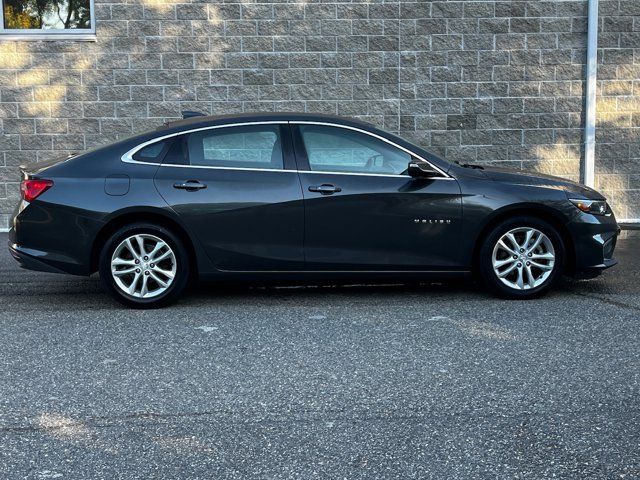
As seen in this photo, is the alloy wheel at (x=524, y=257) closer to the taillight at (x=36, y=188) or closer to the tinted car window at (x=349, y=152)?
the tinted car window at (x=349, y=152)

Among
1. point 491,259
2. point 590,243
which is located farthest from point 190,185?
point 590,243

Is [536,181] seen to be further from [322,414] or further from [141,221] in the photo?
[322,414]

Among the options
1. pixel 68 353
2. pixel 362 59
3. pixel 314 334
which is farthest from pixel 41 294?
pixel 362 59

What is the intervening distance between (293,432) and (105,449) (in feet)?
2.92

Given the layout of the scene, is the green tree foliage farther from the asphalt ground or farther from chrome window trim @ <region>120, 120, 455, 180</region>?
the asphalt ground

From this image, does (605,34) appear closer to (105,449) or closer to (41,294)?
(41,294)

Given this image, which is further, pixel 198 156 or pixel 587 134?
pixel 587 134

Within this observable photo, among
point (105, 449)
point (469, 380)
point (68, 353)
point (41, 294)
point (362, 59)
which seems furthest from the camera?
point (362, 59)

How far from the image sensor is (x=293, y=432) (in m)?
4.59

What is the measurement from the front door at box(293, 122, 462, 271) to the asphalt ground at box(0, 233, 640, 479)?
1.23ft

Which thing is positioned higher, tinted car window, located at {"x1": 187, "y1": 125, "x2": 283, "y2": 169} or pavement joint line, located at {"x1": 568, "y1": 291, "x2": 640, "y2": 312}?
tinted car window, located at {"x1": 187, "y1": 125, "x2": 283, "y2": 169}

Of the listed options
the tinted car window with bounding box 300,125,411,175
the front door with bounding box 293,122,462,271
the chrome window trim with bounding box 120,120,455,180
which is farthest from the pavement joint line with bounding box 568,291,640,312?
the tinted car window with bounding box 300,125,411,175

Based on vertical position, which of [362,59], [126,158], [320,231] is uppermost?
[362,59]

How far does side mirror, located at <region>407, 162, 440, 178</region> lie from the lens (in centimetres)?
754
